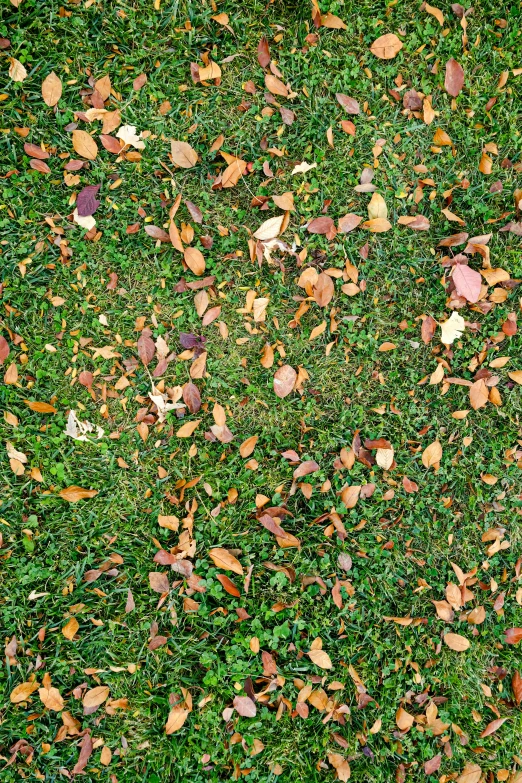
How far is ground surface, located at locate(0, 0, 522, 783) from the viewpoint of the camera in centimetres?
244

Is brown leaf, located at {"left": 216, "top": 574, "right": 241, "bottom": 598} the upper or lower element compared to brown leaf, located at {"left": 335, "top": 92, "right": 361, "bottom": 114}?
lower

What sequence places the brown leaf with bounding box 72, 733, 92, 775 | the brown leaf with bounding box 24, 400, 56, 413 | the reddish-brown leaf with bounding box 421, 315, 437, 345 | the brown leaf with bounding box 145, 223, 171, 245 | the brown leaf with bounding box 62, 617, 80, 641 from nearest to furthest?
1. the brown leaf with bounding box 72, 733, 92, 775
2. the brown leaf with bounding box 62, 617, 80, 641
3. the brown leaf with bounding box 24, 400, 56, 413
4. the brown leaf with bounding box 145, 223, 171, 245
5. the reddish-brown leaf with bounding box 421, 315, 437, 345

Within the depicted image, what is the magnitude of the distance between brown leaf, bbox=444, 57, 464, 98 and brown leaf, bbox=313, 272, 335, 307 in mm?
1213

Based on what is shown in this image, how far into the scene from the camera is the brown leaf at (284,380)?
2.65 metres

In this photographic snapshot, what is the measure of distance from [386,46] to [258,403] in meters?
1.97

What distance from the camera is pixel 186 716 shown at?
2.40 m

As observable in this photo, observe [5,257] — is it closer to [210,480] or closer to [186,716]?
[210,480]

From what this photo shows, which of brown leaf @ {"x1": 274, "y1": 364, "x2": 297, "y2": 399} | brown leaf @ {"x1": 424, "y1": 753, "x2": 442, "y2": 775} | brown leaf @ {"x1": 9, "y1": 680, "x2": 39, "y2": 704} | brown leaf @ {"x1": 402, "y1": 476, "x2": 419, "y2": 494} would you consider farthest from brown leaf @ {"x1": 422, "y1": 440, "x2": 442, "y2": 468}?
brown leaf @ {"x1": 9, "y1": 680, "x2": 39, "y2": 704}

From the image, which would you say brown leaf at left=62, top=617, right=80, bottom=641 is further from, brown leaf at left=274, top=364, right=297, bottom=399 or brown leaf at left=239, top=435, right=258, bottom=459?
brown leaf at left=274, top=364, right=297, bottom=399

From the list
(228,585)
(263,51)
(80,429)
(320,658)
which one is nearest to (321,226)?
(263,51)

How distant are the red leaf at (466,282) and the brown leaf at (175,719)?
242cm

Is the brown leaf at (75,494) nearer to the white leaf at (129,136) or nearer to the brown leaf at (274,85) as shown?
the white leaf at (129,136)

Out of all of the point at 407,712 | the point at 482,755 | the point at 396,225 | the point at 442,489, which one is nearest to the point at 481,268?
the point at 396,225

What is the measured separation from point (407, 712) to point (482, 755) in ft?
1.45
